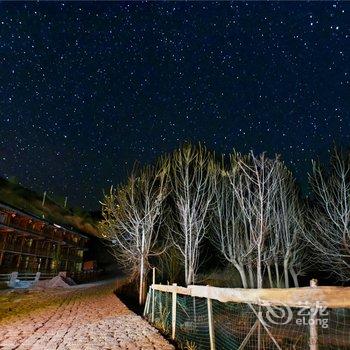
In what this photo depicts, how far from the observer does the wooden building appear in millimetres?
34094

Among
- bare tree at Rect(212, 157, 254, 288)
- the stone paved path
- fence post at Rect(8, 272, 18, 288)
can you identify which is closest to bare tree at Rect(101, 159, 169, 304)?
bare tree at Rect(212, 157, 254, 288)

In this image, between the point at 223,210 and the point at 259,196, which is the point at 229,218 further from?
the point at 259,196

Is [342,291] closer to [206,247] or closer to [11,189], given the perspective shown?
[206,247]

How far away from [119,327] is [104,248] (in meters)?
74.9

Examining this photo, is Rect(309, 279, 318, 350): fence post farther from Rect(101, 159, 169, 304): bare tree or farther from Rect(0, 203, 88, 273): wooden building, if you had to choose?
Rect(0, 203, 88, 273): wooden building

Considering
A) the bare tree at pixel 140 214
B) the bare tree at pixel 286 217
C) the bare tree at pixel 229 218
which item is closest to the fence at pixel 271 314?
the bare tree at pixel 140 214

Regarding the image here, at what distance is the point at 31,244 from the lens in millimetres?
41562

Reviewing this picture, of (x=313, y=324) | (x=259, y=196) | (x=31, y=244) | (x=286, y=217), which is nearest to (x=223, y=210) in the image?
(x=286, y=217)

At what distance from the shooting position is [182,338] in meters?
8.72

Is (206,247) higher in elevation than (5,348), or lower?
higher

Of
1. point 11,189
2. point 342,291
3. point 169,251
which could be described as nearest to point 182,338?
point 342,291

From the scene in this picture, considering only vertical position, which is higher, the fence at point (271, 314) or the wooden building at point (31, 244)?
the wooden building at point (31, 244)

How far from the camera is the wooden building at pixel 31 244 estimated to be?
112ft

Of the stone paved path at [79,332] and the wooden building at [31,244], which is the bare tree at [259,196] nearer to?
the stone paved path at [79,332]
